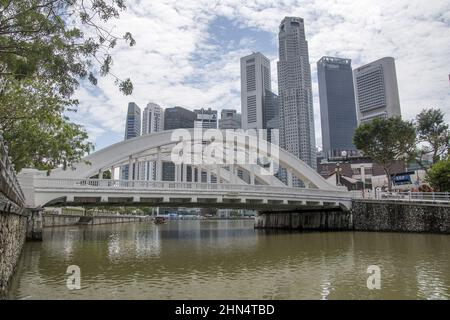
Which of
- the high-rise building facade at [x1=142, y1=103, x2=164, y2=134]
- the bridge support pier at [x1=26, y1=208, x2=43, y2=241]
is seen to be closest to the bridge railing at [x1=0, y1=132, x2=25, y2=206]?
the bridge support pier at [x1=26, y1=208, x2=43, y2=241]

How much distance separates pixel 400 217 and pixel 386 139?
11.8 meters

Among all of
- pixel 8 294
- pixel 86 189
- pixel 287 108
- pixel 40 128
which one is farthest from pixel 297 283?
pixel 287 108

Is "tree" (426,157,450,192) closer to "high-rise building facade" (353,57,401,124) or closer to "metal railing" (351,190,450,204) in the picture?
"metal railing" (351,190,450,204)

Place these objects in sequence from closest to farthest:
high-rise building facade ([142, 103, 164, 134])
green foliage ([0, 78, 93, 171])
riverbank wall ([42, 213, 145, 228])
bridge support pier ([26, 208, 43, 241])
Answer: green foliage ([0, 78, 93, 171]), bridge support pier ([26, 208, 43, 241]), riverbank wall ([42, 213, 145, 228]), high-rise building facade ([142, 103, 164, 134])

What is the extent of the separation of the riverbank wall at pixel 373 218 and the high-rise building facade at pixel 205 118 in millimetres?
81823

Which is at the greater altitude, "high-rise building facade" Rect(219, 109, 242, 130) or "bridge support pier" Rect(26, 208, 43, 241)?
"high-rise building facade" Rect(219, 109, 242, 130)

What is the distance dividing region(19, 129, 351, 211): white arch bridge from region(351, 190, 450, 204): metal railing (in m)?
1.96

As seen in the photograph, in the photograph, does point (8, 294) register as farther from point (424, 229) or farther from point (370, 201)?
point (370, 201)

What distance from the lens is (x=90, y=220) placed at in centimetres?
6619

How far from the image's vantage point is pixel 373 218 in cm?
3472

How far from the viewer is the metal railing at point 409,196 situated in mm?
30464

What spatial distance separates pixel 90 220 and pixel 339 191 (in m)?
47.2

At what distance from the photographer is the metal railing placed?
99.9 ft
